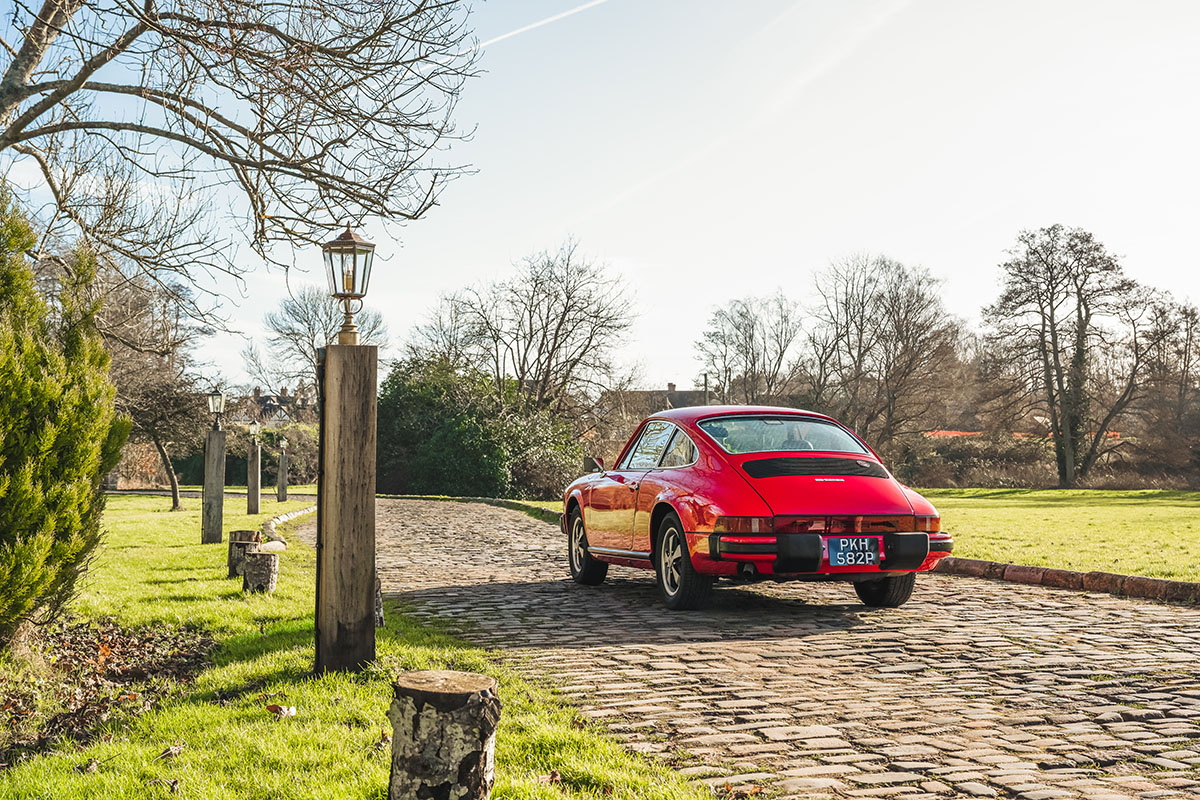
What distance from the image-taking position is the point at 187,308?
9578 millimetres

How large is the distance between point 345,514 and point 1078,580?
766 centimetres

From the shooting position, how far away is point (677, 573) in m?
7.95

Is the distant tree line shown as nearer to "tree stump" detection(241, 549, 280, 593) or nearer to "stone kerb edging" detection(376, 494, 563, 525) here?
"stone kerb edging" detection(376, 494, 563, 525)

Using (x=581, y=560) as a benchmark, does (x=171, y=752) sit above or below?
below

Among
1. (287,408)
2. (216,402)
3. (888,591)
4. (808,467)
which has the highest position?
(287,408)

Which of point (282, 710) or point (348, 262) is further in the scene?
point (348, 262)

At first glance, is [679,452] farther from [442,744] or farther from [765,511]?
[442,744]

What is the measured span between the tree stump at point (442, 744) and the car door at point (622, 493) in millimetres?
5365

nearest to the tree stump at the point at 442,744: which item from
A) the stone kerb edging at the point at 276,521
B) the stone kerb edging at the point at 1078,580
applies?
the stone kerb edging at the point at 1078,580

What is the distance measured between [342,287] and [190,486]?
4358cm

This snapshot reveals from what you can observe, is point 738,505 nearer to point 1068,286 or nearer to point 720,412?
point 720,412

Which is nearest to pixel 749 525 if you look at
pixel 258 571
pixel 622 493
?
pixel 622 493

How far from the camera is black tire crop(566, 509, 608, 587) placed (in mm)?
9766

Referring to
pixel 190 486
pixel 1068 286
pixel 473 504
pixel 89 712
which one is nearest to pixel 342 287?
pixel 89 712
